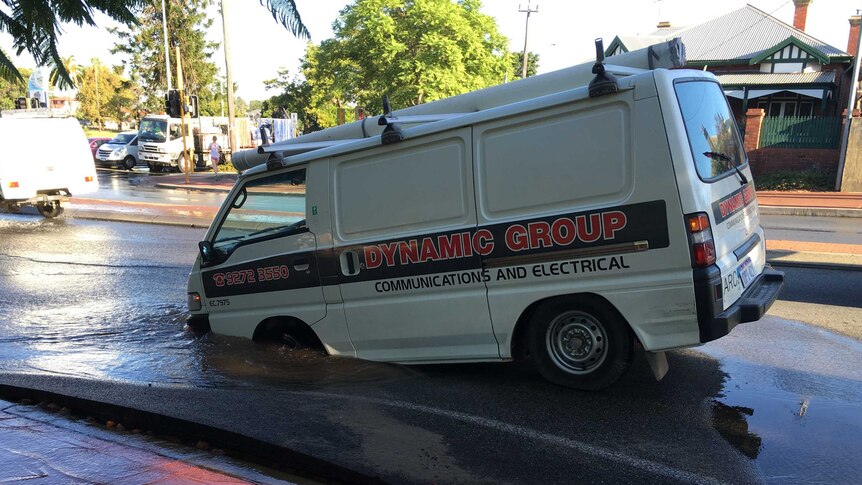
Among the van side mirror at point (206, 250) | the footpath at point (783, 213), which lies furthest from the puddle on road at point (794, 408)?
the footpath at point (783, 213)

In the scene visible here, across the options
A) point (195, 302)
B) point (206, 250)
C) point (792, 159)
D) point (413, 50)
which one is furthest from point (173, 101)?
point (792, 159)

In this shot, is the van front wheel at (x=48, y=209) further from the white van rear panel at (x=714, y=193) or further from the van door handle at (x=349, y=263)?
the white van rear panel at (x=714, y=193)

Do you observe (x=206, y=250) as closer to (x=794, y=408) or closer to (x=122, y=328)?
(x=122, y=328)

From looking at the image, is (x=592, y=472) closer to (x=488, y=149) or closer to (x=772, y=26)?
(x=488, y=149)

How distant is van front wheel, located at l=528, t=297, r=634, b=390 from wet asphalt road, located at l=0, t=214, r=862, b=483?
6.1 inches

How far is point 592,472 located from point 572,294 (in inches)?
47.4

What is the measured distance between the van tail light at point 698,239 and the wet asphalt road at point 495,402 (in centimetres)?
104

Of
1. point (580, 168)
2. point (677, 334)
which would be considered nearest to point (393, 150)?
point (580, 168)

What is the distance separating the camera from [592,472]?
3334mm

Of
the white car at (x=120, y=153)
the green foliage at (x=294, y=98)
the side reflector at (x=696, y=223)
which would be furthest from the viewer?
the green foliage at (x=294, y=98)

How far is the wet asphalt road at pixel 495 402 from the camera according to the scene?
345cm

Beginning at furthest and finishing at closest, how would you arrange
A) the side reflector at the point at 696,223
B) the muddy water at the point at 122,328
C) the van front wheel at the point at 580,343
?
the muddy water at the point at 122,328
the van front wheel at the point at 580,343
the side reflector at the point at 696,223

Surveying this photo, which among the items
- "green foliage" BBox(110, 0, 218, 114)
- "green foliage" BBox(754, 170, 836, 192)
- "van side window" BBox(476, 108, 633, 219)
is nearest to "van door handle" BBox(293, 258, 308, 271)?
"van side window" BBox(476, 108, 633, 219)

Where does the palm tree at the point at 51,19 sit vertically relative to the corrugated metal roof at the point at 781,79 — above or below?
below
